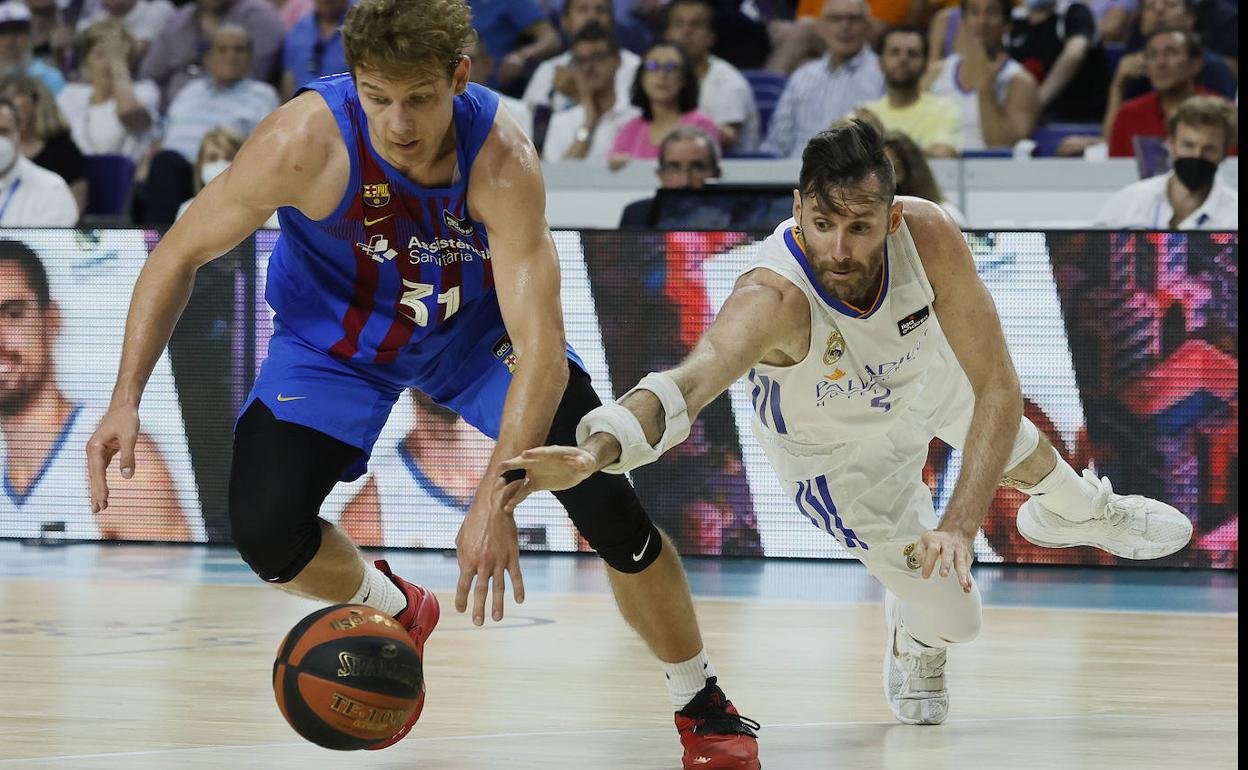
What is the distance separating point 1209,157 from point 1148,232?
0.87 m

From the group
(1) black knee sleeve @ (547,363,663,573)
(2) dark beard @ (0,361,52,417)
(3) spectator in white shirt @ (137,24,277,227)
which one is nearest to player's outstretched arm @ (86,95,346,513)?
(1) black knee sleeve @ (547,363,663,573)

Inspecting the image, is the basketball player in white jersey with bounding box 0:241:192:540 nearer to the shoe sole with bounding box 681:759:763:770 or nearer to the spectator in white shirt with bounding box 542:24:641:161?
the spectator in white shirt with bounding box 542:24:641:161

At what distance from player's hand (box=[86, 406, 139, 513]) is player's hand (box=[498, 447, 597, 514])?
97cm

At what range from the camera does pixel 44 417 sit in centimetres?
802

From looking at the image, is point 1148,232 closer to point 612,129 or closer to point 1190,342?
point 1190,342

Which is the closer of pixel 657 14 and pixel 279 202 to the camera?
pixel 279 202

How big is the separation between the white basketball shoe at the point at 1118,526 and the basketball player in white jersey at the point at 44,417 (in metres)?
4.12

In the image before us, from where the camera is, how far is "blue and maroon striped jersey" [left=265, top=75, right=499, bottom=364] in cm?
399

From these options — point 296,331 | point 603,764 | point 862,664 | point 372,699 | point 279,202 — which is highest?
point 279,202

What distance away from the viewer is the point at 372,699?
3.62 metres

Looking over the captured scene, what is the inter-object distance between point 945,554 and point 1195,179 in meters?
4.76

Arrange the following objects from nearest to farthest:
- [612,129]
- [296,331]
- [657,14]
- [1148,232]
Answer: [296,331] → [1148,232] → [612,129] → [657,14]

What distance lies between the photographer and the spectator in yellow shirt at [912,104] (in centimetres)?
909

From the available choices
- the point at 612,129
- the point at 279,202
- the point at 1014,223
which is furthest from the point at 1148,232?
the point at 279,202
